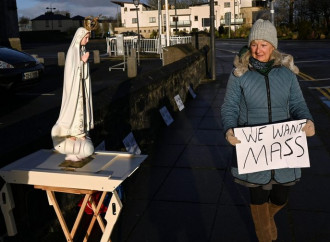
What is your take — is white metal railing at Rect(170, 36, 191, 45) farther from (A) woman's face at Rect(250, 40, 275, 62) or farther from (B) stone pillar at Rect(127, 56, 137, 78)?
(A) woman's face at Rect(250, 40, 275, 62)

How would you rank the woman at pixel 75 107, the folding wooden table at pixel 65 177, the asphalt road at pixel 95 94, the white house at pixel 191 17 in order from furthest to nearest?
the white house at pixel 191 17 < the asphalt road at pixel 95 94 < the woman at pixel 75 107 < the folding wooden table at pixel 65 177

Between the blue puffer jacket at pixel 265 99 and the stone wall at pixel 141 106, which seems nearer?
the blue puffer jacket at pixel 265 99

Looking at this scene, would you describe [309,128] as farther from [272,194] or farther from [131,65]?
[131,65]

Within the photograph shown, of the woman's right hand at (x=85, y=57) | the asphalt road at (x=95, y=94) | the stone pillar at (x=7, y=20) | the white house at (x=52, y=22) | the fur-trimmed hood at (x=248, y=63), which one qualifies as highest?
the white house at (x=52, y=22)

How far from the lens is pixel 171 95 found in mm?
9133

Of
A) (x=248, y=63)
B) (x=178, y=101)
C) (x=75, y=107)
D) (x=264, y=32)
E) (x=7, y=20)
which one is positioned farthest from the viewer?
(x=7, y=20)

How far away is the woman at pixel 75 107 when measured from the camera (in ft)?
9.90

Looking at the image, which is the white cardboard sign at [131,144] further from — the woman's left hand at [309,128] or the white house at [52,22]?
the white house at [52,22]

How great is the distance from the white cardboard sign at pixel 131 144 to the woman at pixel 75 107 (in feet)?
7.51

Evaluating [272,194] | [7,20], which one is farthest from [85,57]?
[7,20]

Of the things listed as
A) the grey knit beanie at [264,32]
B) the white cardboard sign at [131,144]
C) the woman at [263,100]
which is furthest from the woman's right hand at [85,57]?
the white cardboard sign at [131,144]

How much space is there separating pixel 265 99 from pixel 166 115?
5010 mm

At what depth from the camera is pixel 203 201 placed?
15.4ft

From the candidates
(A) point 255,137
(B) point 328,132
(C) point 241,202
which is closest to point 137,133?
(C) point 241,202
